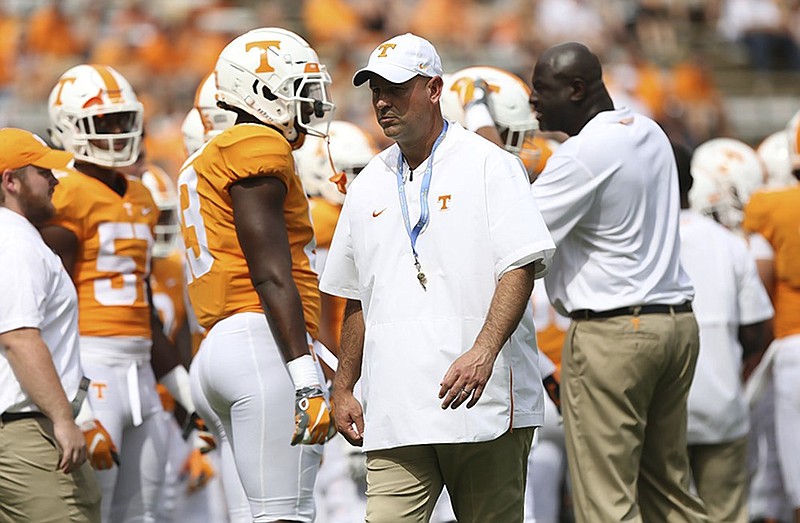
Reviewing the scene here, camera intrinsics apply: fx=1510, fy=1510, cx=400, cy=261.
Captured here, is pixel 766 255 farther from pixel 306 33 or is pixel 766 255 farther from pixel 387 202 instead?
pixel 306 33

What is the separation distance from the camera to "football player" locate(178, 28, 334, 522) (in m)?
5.27

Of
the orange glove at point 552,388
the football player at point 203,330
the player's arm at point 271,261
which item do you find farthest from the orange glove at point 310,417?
the orange glove at point 552,388

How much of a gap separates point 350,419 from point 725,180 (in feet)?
14.7

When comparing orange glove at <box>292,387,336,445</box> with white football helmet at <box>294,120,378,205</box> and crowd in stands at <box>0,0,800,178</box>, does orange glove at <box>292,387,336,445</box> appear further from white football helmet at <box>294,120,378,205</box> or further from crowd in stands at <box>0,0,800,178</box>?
crowd in stands at <box>0,0,800,178</box>

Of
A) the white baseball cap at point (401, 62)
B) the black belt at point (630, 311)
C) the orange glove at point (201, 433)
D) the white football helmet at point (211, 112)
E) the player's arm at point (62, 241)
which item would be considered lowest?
the orange glove at point (201, 433)

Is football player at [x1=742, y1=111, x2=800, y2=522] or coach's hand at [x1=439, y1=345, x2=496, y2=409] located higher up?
coach's hand at [x1=439, y1=345, x2=496, y2=409]

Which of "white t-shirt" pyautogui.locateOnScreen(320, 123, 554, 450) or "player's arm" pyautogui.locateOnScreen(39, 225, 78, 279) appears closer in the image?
"white t-shirt" pyautogui.locateOnScreen(320, 123, 554, 450)

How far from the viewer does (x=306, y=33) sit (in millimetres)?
17906

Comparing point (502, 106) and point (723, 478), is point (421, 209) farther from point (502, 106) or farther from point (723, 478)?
point (723, 478)

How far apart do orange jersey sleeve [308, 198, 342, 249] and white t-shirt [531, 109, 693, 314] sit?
1.73 m

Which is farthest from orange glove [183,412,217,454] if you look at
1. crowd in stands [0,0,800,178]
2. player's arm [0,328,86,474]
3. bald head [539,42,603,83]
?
crowd in stands [0,0,800,178]

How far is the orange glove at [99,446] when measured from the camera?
19.7ft

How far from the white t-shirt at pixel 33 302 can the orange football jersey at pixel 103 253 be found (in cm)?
62

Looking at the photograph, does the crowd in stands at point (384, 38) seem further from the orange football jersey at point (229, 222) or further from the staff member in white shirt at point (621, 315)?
the orange football jersey at point (229, 222)
